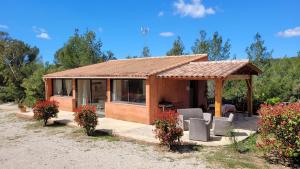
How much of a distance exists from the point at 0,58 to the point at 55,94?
17487 millimetres

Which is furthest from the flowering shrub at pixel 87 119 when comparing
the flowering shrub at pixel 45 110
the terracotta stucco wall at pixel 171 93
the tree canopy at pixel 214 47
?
the tree canopy at pixel 214 47

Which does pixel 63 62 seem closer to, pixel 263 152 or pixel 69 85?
pixel 69 85

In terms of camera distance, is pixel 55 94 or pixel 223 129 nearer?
pixel 223 129

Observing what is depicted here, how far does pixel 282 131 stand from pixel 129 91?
947 centimetres

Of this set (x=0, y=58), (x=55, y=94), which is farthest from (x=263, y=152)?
(x=0, y=58)

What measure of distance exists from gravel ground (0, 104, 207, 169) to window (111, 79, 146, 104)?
3672 mm

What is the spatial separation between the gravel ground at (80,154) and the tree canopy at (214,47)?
17.9m

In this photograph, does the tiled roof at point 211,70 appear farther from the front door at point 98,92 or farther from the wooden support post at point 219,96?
the front door at point 98,92

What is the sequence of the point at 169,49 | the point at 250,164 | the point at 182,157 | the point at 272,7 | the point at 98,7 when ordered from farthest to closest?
the point at 169,49 → the point at 98,7 → the point at 272,7 → the point at 182,157 → the point at 250,164

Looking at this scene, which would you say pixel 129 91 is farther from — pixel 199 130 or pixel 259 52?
pixel 259 52

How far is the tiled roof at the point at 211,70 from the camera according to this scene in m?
12.8

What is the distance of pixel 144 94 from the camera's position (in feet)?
49.8

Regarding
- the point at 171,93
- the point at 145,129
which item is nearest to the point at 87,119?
the point at 145,129

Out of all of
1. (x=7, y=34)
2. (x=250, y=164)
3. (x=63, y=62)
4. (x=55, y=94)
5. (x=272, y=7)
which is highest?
(x=7, y=34)
